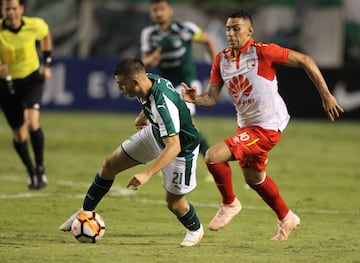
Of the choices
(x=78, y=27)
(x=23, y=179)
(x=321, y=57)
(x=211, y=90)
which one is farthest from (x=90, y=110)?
(x=211, y=90)

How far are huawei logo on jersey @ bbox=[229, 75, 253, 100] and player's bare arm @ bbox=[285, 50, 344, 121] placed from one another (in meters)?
0.42

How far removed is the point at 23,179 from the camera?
43.6 feet

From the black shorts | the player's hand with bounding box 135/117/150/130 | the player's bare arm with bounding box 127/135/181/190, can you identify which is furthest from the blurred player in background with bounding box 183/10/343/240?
the black shorts

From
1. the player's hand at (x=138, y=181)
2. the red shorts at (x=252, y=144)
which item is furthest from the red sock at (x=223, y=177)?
the player's hand at (x=138, y=181)

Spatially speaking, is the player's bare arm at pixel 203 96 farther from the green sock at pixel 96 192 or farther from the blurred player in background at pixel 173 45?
the blurred player in background at pixel 173 45

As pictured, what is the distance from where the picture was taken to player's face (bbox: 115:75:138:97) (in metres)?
7.96

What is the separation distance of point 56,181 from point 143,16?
13507 millimetres

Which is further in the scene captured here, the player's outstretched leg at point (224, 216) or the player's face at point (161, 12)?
the player's face at point (161, 12)

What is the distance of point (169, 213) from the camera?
10664 mm

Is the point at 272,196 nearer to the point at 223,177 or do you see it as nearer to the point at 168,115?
the point at 223,177

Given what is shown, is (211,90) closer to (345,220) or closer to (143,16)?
(345,220)

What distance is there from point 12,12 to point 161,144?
4128mm

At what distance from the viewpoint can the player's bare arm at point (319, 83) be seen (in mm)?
8648

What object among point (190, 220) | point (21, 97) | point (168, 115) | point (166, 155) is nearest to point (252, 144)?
point (190, 220)
